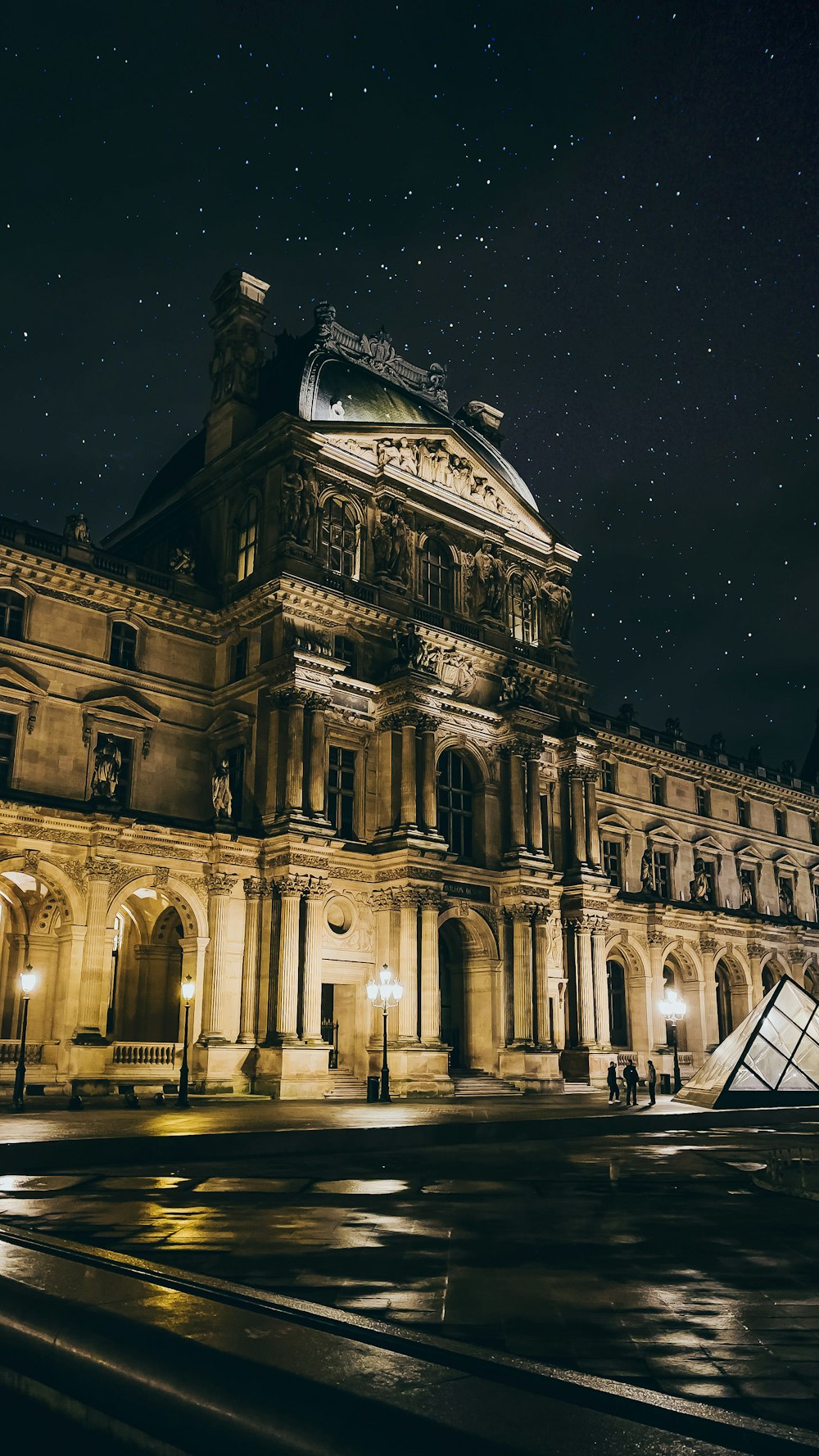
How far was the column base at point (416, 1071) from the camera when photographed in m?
38.5

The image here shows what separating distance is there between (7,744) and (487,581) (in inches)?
844

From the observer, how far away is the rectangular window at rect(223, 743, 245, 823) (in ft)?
134

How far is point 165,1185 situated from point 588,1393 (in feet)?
34.9

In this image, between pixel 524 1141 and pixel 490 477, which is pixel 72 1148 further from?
pixel 490 477

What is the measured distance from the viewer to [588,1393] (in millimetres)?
5586

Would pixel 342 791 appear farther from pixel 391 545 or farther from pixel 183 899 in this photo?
pixel 391 545

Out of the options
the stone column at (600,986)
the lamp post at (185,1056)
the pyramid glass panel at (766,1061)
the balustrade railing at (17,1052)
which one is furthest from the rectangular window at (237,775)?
the pyramid glass panel at (766,1061)

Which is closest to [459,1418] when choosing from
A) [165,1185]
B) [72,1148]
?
[165,1185]

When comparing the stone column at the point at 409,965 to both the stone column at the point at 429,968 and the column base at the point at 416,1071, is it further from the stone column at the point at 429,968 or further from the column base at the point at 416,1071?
the column base at the point at 416,1071

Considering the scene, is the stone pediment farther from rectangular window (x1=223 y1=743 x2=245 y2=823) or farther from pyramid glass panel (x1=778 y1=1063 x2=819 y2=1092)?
pyramid glass panel (x1=778 y1=1063 x2=819 y2=1092)

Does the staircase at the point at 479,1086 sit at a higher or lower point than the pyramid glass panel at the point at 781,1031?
lower

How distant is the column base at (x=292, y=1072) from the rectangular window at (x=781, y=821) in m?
42.4

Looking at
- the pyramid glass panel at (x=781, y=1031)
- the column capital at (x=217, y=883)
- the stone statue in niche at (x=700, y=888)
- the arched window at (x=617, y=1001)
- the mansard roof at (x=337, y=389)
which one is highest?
the mansard roof at (x=337, y=389)

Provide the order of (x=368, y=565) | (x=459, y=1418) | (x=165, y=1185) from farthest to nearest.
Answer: (x=368, y=565) → (x=165, y=1185) → (x=459, y=1418)
